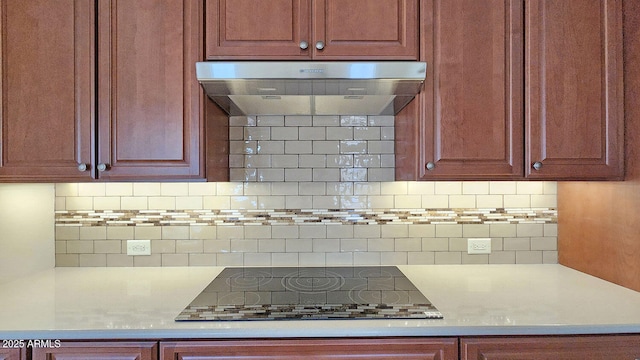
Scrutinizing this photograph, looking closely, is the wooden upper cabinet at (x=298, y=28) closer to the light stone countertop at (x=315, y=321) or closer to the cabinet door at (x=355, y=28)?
the cabinet door at (x=355, y=28)

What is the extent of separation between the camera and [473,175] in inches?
58.9

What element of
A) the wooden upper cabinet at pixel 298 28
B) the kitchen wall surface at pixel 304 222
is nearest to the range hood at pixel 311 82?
the wooden upper cabinet at pixel 298 28

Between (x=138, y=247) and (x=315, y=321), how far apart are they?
1.12 m

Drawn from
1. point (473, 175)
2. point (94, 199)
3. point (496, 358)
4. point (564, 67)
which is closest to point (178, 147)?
point (94, 199)

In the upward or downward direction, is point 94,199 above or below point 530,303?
above

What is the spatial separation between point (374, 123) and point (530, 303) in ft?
3.35

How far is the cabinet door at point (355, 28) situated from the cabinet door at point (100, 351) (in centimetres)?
118

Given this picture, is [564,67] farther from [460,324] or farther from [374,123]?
[460,324]

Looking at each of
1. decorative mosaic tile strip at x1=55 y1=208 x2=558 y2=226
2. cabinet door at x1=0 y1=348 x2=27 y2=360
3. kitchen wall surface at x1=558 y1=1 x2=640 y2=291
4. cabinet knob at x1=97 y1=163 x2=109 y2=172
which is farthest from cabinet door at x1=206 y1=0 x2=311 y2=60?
kitchen wall surface at x1=558 y1=1 x2=640 y2=291

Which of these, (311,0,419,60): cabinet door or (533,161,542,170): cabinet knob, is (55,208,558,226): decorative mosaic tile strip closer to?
(533,161,542,170): cabinet knob

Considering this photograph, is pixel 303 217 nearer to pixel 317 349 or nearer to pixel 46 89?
pixel 317 349

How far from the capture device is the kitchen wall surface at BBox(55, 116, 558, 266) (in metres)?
Answer: 1.86

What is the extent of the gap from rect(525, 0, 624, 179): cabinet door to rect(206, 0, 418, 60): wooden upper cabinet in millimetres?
605

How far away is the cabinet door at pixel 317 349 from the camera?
117 centimetres
